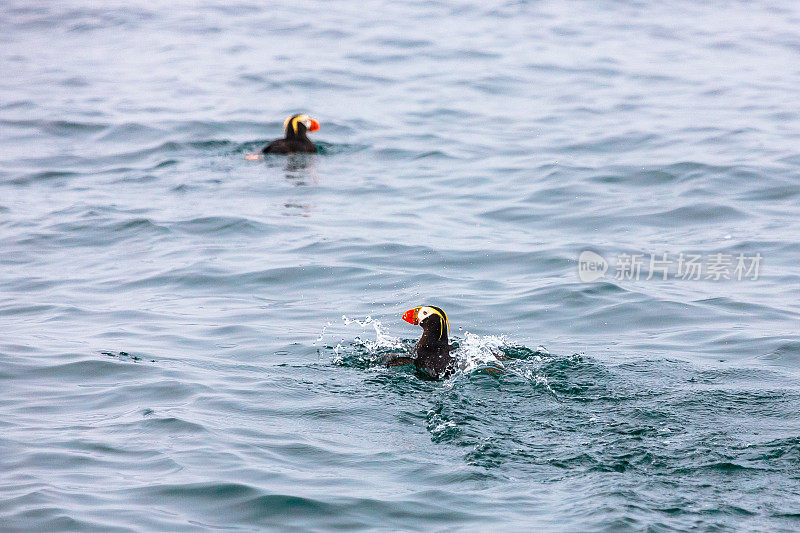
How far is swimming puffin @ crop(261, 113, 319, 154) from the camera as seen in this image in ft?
47.1

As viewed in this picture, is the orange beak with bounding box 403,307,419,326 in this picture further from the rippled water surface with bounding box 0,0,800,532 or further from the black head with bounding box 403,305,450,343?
the rippled water surface with bounding box 0,0,800,532

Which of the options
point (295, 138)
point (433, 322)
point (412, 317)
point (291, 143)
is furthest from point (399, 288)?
point (295, 138)

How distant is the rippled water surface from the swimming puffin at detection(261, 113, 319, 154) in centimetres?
15

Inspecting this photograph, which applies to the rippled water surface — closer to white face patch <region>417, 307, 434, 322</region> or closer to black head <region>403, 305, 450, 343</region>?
black head <region>403, 305, 450, 343</region>

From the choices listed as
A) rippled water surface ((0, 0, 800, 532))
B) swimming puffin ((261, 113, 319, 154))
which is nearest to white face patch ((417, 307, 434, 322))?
rippled water surface ((0, 0, 800, 532))

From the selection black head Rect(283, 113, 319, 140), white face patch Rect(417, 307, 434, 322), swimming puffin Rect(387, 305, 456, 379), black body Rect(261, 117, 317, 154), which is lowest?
swimming puffin Rect(387, 305, 456, 379)

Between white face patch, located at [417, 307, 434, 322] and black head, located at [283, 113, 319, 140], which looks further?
black head, located at [283, 113, 319, 140]

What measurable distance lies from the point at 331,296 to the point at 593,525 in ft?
15.6

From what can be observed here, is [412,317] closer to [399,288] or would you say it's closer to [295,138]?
[399,288]

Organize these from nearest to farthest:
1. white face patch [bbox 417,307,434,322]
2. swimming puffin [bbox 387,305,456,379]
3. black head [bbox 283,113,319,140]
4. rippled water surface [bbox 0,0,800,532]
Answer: rippled water surface [bbox 0,0,800,532], swimming puffin [bbox 387,305,456,379], white face patch [bbox 417,307,434,322], black head [bbox 283,113,319,140]

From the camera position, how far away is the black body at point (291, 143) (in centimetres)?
1440

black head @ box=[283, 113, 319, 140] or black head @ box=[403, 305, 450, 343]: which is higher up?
black head @ box=[283, 113, 319, 140]

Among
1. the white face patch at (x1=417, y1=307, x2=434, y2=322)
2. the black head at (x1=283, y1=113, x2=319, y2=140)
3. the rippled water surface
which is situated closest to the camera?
the rippled water surface

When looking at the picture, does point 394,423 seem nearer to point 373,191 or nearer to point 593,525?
point 593,525
